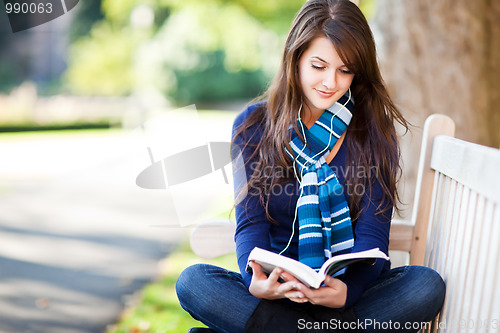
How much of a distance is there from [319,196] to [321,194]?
12mm

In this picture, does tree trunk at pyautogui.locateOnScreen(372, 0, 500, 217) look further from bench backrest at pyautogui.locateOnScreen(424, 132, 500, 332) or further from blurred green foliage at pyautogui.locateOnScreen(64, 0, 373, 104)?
blurred green foliage at pyautogui.locateOnScreen(64, 0, 373, 104)

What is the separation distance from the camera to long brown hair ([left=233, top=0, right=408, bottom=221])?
6.36 feet

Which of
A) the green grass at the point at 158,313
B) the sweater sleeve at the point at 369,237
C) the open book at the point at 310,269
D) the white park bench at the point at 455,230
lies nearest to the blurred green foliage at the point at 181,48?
the green grass at the point at 158,313

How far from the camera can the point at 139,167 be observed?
8656 mm

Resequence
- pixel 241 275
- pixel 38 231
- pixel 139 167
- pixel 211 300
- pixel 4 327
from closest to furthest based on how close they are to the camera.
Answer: pixel 211 300
pixel 241 275
pixel 4 327
pixel 38 231
pixel 139 167

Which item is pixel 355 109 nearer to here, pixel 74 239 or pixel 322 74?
pixel 322 74

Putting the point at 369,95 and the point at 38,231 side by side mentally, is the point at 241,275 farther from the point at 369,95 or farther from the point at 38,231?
the point at 38,231

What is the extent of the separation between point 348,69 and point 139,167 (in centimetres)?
705

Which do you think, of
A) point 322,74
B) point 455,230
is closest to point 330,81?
point 322,74

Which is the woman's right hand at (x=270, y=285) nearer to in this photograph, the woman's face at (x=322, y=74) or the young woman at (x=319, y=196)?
the young woman at (x=319, y=196)


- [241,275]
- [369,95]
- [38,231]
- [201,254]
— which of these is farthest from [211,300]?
[38,231]

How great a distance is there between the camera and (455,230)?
1.76 m

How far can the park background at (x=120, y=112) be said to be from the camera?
3299mm

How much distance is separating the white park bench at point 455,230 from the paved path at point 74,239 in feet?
5.23
